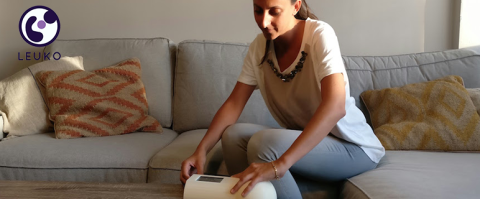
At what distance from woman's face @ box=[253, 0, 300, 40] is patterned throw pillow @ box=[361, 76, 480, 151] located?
708 millimetres

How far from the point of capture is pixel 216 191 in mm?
1033

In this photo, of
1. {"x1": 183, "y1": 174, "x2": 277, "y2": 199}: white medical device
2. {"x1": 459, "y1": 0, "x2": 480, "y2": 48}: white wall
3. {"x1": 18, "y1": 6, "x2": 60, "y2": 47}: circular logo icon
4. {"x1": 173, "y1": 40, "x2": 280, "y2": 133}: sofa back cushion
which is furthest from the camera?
{"x1": 18, "y1": 6, "x2": 60, "y2": 47}: circular logo icon

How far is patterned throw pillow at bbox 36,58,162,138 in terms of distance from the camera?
1.86 metres

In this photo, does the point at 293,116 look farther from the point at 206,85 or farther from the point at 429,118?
the point at 206,85

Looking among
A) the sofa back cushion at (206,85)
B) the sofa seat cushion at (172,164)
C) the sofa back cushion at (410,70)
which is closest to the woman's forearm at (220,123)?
the sofa seat cushion at (172,164)

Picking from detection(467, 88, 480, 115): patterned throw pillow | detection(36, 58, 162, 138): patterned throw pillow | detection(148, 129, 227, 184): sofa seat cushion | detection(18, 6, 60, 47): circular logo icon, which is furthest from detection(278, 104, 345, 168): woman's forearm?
detection(18, 6, 60, 47): circular logo icon

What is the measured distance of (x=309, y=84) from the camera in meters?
1.29

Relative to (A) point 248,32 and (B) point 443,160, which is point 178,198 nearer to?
(B) point 443,160

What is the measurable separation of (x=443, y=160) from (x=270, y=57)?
2.17 ft

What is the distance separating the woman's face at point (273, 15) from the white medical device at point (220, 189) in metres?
0.43

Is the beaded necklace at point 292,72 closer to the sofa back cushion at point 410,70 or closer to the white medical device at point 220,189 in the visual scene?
the white medical device at point 220,189

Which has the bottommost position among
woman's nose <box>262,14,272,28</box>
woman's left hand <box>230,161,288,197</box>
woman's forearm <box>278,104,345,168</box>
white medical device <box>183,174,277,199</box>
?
white medical device <box>183,174,277,199</box>

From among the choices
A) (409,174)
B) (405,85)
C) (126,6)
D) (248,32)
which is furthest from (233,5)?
(409,174)

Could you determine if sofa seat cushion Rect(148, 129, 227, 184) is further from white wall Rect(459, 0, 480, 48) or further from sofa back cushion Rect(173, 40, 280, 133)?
white wall Rect(459, 0, 480, 48)
